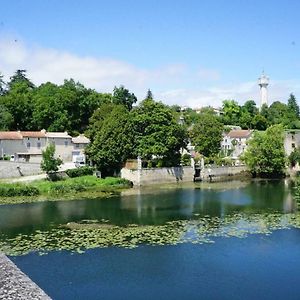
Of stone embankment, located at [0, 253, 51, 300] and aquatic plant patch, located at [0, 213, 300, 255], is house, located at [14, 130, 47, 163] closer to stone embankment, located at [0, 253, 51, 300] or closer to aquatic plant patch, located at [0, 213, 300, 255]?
aquatic plant patch, located at [0, 213, 300, 255]

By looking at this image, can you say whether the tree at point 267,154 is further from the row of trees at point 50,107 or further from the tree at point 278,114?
the tree at point 278,114

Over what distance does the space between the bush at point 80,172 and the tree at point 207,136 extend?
55.3 feet

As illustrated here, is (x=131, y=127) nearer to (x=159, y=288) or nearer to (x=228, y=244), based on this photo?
(x=228, y=244)

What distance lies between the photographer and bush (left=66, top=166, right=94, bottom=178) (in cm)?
4978

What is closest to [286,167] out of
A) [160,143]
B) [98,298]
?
[160,143]

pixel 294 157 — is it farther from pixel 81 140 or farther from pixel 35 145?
pixel 35 145

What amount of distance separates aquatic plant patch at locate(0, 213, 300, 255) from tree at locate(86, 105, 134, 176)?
19.1m

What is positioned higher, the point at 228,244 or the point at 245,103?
the point at 245,103

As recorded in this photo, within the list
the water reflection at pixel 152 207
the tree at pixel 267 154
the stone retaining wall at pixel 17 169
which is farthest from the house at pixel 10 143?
the tree at pixel 267 154

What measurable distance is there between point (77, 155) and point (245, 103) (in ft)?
173

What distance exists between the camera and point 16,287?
1453 cm

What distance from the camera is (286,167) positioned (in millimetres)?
61781

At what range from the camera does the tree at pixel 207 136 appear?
62469 millimetres

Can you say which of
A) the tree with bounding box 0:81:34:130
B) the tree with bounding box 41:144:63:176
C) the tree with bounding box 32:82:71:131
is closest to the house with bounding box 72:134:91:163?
the tree with bounding box 32:82:71:131
